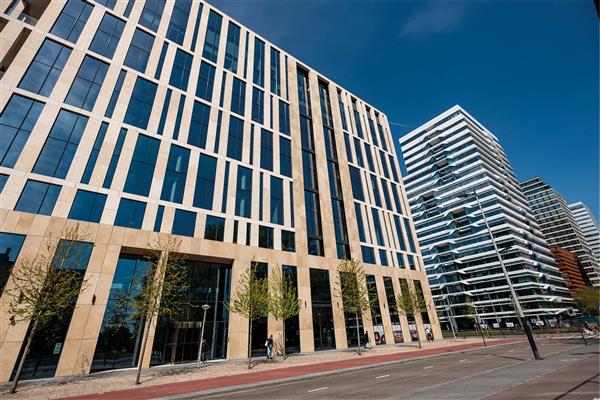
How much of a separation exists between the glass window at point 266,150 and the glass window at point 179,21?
1492 centimetres

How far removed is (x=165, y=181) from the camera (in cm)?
2722

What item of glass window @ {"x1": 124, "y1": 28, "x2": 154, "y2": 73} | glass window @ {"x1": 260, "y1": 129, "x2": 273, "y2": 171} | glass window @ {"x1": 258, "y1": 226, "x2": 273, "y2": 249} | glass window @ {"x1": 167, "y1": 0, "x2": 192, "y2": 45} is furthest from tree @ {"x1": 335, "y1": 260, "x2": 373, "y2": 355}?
glass window @ {"x1": 167, "y1": 0, "x2": 192, "y2": 45}

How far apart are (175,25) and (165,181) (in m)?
21.4

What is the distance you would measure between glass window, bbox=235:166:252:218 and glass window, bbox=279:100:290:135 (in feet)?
33.7

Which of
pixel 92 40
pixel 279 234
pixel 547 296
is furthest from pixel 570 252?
pixel 92 40

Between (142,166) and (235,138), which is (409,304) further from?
(142,166)

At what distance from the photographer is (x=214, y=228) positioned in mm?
28375

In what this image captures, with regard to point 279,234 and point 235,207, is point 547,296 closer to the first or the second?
point 279,234

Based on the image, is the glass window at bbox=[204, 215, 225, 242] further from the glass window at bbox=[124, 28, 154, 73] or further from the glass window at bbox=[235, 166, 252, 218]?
the glass window at bbox=[124, 28, 154, 73]

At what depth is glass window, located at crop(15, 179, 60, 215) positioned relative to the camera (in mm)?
20172

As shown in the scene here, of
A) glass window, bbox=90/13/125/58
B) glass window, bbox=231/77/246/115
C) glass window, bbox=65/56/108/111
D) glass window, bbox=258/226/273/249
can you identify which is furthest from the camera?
glass window, bbox=231/77/246/115

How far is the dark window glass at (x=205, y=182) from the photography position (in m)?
28.6

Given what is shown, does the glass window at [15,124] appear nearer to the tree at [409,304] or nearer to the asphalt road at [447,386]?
the asphalt road at [447,386]

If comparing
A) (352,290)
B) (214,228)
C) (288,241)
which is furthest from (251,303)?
(352,290)
